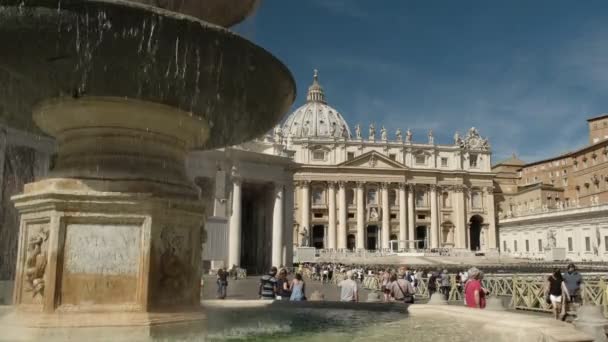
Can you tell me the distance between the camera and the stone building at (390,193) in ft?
229

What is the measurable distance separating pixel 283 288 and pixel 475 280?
4.01 meters

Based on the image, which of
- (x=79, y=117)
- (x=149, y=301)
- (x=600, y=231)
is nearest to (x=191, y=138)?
(x=79, y=117)

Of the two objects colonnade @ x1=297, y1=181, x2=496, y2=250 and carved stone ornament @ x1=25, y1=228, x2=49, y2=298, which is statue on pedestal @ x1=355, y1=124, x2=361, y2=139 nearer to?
colonnade @ x1=297, y1=181, x2=496, y2=250

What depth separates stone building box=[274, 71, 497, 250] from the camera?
69688mm

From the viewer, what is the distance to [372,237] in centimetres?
7306

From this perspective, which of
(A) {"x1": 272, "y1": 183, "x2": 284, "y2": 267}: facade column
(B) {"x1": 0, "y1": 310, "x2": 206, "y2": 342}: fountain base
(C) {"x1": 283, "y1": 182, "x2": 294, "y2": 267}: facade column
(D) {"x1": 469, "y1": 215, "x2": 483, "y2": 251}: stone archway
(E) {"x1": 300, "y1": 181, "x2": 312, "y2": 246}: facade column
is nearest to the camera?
(B) {"x1": 0, "y1": 310, "x2": 206, "y2": 342}: fountain base

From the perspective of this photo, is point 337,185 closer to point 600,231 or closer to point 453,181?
point 453,181

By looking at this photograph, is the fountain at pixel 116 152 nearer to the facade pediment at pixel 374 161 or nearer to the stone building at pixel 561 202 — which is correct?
the stone building at pixel 561 202

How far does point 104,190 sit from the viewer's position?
165 inches

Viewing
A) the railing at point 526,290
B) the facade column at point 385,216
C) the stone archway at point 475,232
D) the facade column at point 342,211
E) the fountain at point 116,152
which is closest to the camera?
the fountain at point 116,152

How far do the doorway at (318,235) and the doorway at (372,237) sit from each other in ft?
20.0

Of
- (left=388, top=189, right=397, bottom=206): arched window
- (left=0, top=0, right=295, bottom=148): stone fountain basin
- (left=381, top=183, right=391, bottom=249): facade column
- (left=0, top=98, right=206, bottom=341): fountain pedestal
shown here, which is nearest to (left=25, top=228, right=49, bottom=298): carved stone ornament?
(left=0, top=98, right=206, bottom=341): fountain pedestal

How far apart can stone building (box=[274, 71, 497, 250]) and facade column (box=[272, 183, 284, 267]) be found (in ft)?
102

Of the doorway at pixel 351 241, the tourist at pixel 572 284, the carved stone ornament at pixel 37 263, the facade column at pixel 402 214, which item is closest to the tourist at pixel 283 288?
the tourist at pixel 572 284
